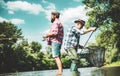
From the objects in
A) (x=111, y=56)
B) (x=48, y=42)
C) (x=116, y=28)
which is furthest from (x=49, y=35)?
(x=111, y=56)

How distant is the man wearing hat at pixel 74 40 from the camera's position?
10.2 metres

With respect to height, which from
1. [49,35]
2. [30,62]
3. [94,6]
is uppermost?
[94,6]

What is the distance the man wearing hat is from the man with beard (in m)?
0.63

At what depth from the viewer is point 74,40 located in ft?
34.2

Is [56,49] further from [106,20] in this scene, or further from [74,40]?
[106,20]

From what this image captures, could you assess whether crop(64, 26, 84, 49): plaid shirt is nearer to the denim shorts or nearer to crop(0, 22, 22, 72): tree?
the denim shorts

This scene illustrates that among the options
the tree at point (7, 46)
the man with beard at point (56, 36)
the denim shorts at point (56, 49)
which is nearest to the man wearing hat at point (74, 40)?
the man with beard at point (56, 36)

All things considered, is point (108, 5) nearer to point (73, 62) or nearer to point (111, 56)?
point (111, 56)

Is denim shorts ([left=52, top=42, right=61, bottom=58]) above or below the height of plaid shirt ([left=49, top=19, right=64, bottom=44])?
below

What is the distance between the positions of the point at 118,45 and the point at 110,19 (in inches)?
162

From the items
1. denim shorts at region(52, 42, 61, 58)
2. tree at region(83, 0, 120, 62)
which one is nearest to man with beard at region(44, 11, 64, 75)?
denim shorts at region(52, 42, 61, 58)

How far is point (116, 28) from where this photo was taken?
155 feet

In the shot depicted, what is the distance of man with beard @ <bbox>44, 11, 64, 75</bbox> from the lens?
9.55 m

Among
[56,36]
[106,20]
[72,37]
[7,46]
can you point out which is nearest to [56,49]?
[56,36]
